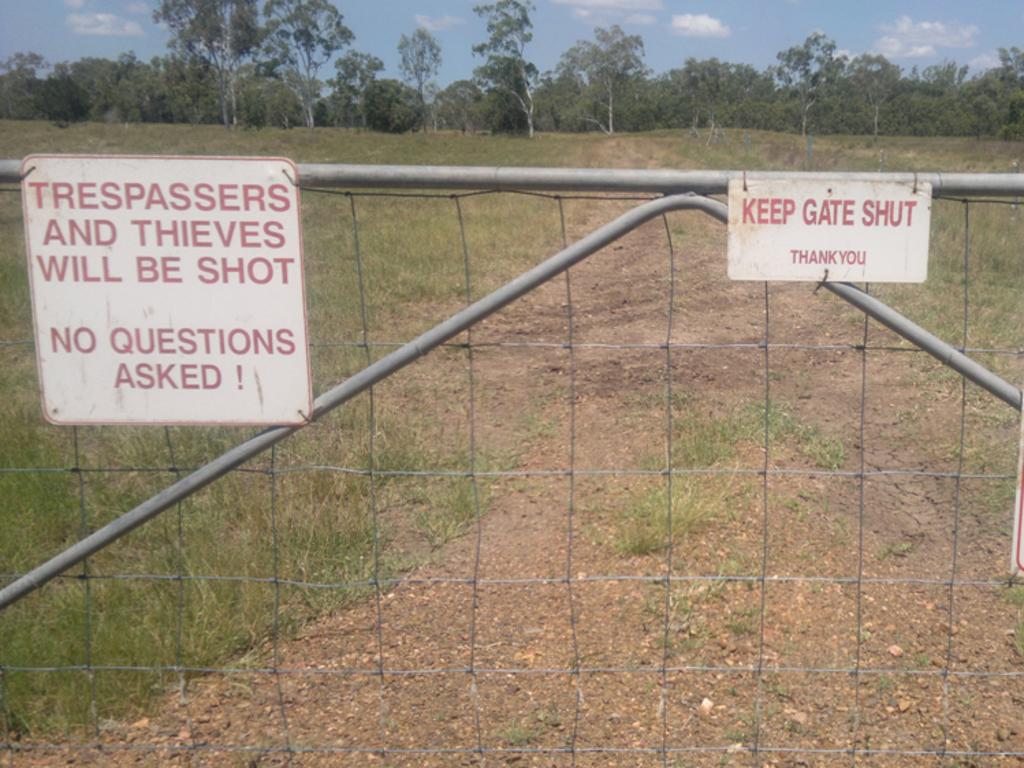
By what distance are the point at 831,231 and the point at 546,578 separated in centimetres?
184

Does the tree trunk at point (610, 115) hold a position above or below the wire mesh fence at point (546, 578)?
above

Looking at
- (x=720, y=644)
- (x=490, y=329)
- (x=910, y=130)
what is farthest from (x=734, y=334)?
(x=910, y=130)

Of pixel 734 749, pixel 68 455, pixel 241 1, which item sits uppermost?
pixel 241 1

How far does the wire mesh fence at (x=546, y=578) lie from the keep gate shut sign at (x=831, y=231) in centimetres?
24

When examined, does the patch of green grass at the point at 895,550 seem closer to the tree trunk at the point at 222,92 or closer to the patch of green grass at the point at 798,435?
the patch of green grass at the point at 798,435

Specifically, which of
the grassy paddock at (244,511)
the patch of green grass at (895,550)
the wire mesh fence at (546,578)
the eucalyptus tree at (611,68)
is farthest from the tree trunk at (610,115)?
the patch of green grass at (895,550)

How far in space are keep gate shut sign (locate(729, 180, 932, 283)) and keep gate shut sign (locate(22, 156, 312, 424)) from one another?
101 centimetres

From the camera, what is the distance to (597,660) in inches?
116

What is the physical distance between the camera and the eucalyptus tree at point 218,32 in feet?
220

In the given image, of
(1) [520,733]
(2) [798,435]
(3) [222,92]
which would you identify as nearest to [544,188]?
(1) [520,733]

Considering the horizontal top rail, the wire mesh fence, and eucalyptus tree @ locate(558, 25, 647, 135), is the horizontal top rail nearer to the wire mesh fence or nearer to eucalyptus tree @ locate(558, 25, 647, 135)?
the wire mesh fence

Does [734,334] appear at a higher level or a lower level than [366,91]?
lower

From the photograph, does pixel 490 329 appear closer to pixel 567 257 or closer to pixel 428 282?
pixel 428 282

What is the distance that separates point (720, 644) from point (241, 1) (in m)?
74.1
